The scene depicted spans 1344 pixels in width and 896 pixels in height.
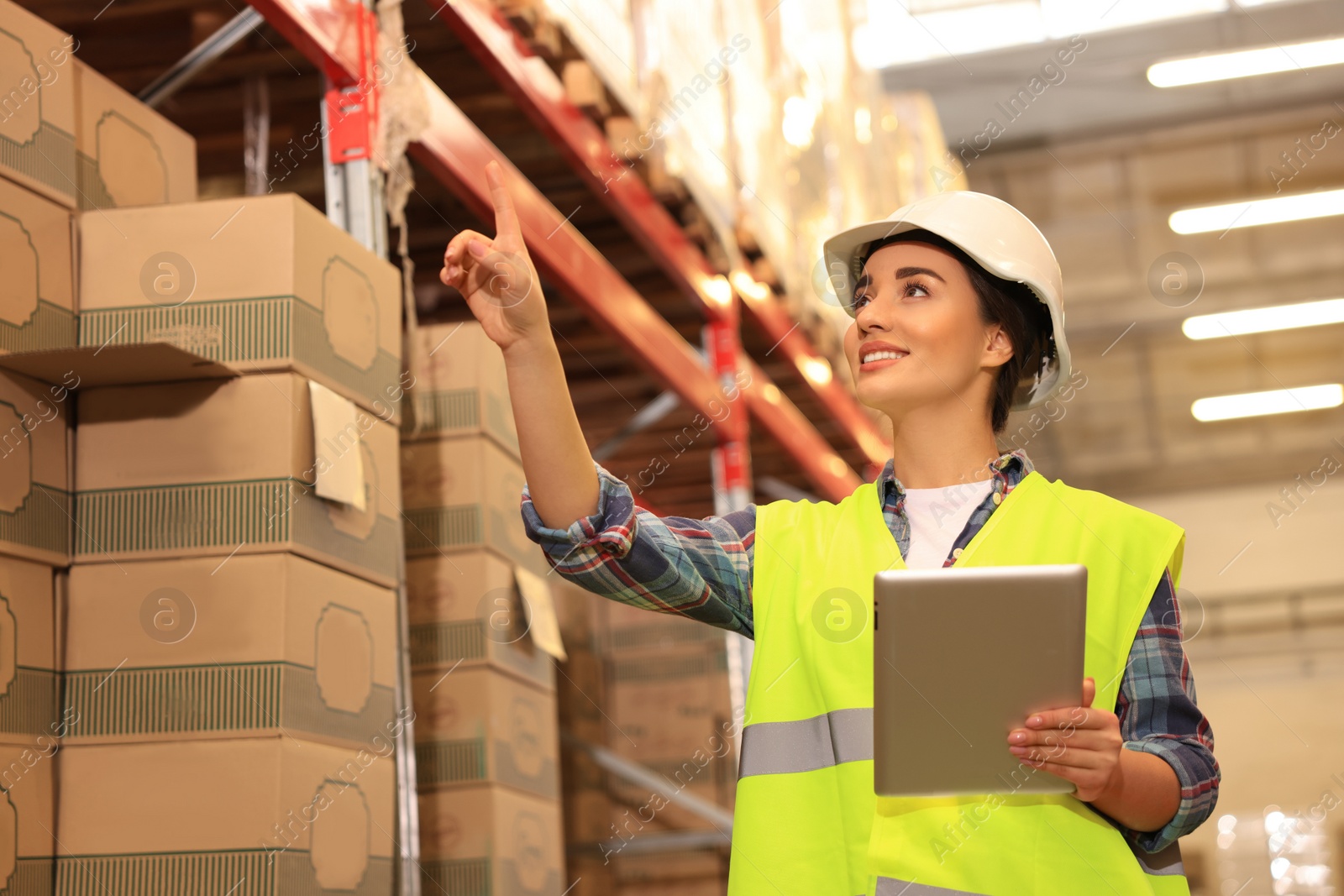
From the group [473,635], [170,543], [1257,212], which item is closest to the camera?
[170,543]

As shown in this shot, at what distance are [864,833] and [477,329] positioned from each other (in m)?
2.73

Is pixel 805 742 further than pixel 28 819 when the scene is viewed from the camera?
No

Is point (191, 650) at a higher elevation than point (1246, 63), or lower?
lower

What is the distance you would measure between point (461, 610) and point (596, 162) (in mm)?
1901

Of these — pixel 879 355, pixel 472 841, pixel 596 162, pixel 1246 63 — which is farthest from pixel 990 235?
pixel 1246 63

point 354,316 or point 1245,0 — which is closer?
point 354,316

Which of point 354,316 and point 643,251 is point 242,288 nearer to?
point 354,316

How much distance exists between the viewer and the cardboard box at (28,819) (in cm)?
267

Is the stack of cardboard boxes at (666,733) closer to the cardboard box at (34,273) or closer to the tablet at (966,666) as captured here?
the cardboard box at (34,273)

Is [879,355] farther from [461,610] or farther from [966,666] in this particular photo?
[461,610]

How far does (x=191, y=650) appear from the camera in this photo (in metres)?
2.92

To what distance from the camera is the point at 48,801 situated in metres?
2.85

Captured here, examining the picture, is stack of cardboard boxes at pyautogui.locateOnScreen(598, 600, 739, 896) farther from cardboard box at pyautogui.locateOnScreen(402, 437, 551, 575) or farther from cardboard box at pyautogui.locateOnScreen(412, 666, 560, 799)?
cardboard box at pyautogui.locateOnScreen(402, 437, 551, 575)

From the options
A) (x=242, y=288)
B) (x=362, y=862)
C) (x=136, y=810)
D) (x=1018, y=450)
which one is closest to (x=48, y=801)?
(x=136, y=810)
